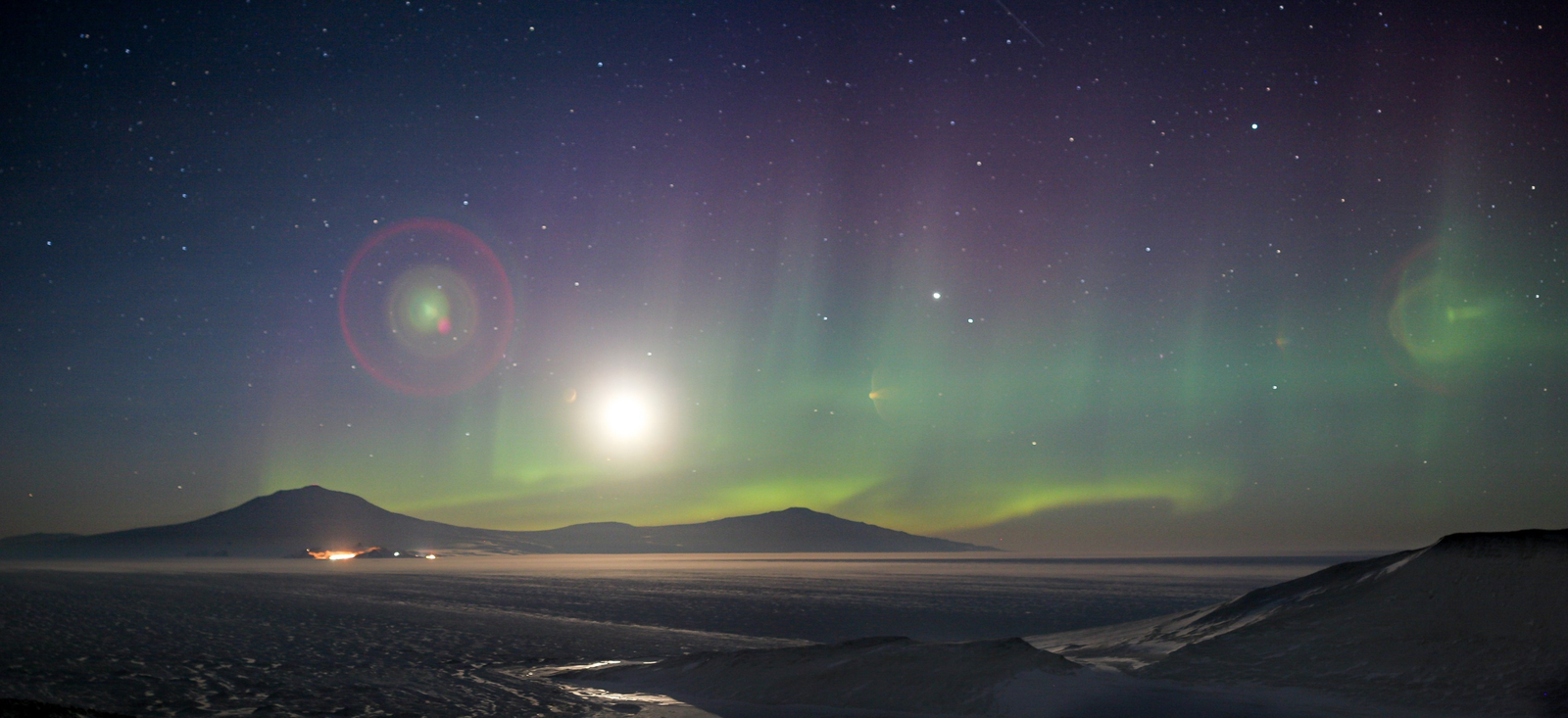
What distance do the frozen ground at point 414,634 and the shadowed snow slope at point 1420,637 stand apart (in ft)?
35.6

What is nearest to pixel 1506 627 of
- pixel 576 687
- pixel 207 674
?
pixel 576 687

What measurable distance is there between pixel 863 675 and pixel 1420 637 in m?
11.3

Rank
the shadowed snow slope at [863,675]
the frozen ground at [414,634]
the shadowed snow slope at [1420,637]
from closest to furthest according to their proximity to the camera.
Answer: the shadowed snow slope at [1420,637] < the shadowed snow slope at [863,675] < the frozen ground at [414,634]

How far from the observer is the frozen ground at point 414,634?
16.2 m

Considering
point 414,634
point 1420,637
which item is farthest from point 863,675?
point 414,634

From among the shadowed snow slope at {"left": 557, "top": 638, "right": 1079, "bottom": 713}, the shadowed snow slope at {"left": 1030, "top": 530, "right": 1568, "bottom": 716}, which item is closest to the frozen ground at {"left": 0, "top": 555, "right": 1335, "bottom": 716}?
the shadowed snow slope at {"left": 557, "top": 638, "right": 1079, "bottom": 713}

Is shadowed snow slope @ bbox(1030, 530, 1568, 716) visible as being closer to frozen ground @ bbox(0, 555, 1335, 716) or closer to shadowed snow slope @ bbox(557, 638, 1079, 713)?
shadowed snow slope @ bbox(557, 638, 1079, 713)

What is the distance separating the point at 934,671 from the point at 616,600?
39.2 meters

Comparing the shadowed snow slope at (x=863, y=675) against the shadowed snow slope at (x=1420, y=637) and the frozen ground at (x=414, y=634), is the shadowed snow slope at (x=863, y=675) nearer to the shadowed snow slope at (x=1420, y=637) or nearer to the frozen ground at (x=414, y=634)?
the frozen ground at (x=414, y=634)

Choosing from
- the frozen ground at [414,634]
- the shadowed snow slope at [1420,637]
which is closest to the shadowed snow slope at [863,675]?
the frozen ground at [414,634]

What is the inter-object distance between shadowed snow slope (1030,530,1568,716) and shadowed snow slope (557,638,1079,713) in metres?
3.28

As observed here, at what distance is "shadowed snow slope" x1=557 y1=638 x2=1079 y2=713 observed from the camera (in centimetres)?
1566

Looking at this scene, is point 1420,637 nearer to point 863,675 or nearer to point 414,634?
point 863,675

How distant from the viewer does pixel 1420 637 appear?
15688 mm
